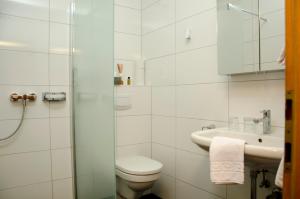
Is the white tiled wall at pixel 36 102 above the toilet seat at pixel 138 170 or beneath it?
above

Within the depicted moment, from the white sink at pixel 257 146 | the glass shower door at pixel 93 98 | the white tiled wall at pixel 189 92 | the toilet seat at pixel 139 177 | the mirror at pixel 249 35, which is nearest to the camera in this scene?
the white sink at pixel 257 146

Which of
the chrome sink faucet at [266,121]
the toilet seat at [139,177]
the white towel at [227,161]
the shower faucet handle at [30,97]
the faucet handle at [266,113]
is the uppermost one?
the shower faucet handle at [30,97]

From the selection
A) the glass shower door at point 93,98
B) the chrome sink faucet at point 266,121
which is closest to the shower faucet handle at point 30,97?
the glass shower door at point 93,98

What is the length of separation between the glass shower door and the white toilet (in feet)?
1.16

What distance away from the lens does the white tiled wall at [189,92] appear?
4.94 ft

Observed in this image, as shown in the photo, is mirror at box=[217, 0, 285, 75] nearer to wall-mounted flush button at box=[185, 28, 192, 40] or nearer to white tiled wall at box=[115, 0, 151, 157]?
wall-mounted flush button at box=[185, 28, 192, 40]

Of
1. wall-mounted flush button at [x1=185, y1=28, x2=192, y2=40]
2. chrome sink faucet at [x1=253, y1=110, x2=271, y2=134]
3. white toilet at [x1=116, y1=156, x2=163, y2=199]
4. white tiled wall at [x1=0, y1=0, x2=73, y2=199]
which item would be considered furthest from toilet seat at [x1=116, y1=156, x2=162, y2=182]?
wall-mounted flush button at [x1=185, y1=28, x2=192, y2=40]

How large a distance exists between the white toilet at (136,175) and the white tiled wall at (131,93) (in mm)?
249

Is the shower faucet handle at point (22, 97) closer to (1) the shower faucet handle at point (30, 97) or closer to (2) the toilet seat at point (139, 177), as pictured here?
(1) the shower faucet handle at point (30, 97)

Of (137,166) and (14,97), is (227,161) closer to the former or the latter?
(137,166)

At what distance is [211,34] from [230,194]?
46.4 inches

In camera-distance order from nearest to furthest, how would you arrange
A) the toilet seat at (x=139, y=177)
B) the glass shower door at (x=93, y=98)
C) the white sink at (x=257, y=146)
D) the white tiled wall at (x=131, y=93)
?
the white sink at (x=257, y=146)
the glass shower door at (x=93, y=98)
the toilet seat at (x=139, y=177)
the white tiled wall at (x=131, y=93)

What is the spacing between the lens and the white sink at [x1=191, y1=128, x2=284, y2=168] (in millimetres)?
993

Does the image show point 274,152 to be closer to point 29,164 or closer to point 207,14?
point 207,14
